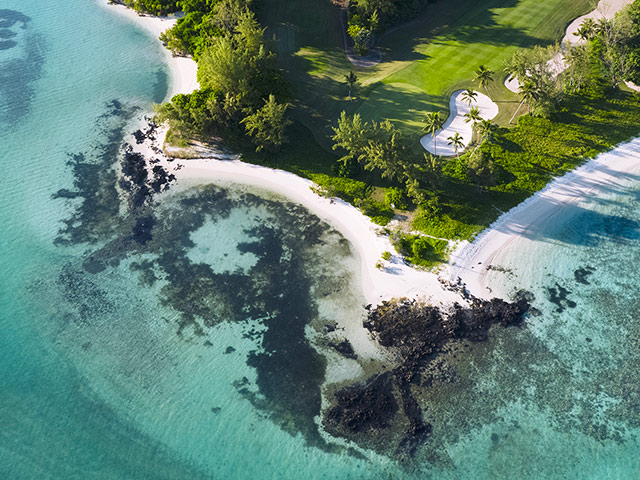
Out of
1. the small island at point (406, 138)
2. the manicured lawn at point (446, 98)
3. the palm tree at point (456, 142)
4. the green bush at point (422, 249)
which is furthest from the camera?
the manicured lawn at point (446, 98)

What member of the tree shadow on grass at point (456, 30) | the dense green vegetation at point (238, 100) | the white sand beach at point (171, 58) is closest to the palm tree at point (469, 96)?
the tree shadow on grass at point (456, 30)

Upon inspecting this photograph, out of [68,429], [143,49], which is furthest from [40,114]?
[68,429]

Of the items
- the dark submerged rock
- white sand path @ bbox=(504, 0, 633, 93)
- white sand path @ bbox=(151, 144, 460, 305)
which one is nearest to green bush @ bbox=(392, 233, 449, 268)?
white sand path @ bbox=(151, 144, 460, 305)

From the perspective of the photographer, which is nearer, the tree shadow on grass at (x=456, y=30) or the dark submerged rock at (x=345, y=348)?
the dark submerged rock at (x=345, y=348)

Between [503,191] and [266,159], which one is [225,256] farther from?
[503,191]

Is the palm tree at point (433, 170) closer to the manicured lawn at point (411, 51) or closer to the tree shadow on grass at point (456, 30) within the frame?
the manicured lawn at point (411, 51)

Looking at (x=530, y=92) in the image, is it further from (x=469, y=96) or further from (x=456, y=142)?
(x=456, y=142)

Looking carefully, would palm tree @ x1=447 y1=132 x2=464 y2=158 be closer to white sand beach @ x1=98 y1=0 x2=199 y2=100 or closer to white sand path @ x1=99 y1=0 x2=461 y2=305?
white sand path @ x1=99 y1=0 x2=461 y2=305
